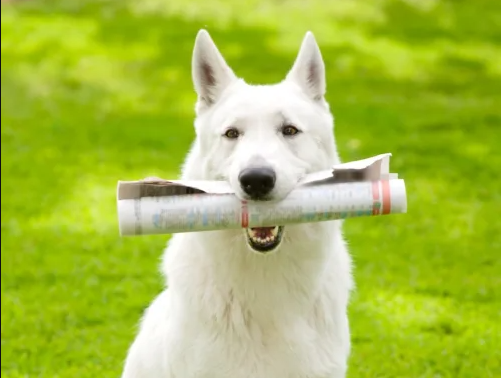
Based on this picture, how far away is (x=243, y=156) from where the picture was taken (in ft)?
15.3

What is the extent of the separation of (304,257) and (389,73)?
12.0m

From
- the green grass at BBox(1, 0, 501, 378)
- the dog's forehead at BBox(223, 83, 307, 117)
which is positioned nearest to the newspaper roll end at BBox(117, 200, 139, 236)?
the dog's forehead at BBox(223, 83, 307, 117)

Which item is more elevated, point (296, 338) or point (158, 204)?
point (158, 204)

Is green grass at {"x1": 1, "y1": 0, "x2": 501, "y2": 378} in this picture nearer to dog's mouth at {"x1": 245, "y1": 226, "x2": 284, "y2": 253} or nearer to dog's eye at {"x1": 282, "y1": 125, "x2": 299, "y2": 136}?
dog's mouth at {"x1": 245, "y1": 226, "x2": 284, "y2": 253}

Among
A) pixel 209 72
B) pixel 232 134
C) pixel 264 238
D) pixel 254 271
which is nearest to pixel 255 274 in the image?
pixel 254 271

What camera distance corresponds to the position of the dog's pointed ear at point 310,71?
5246 mm

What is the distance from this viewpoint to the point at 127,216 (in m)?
4.64

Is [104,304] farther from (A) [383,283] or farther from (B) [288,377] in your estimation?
(B) [288,377]

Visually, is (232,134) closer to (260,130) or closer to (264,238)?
(260,130)

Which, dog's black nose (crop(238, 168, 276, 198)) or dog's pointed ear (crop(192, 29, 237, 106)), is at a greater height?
dog's pointed ear (crop(192, 29, 237, 106))

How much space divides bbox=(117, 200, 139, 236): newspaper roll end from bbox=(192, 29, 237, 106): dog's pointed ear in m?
0.91

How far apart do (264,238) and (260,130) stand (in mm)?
564

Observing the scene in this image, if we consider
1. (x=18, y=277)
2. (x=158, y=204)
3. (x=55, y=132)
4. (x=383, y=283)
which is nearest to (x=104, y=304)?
(x=18, y=277)

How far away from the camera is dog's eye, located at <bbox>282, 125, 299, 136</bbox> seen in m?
4.95
